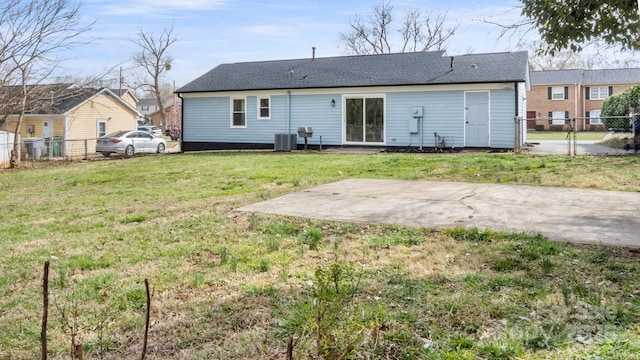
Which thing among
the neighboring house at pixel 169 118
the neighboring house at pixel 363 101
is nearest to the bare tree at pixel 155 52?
the neighboring house at pixel 169 118

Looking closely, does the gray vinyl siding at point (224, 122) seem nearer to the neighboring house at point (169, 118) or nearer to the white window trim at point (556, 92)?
the neighboring house at point (169, 118)

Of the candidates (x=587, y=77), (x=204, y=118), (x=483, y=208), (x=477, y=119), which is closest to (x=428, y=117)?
(x=477, y=119)

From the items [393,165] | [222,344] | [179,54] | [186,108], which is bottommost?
[222,344]

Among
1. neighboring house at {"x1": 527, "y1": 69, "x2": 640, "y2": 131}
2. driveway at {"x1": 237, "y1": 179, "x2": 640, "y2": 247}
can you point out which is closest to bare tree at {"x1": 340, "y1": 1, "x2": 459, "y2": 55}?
neighboring house at {"x1": 527, "y1": 69, "x2": 640, "y2": 131}

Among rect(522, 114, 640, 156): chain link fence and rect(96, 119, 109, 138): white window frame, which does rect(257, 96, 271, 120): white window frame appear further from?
rect(96, 119, 109, 138): white window frame

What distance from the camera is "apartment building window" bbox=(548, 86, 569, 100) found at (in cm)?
4859

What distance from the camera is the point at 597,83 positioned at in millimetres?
48062

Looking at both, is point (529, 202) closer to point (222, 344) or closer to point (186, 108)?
point (222, 344)

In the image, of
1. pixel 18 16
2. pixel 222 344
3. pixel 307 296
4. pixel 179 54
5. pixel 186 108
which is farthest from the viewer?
pixel 179 54

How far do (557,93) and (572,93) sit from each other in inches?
50.2

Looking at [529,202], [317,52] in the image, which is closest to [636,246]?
[529,202]

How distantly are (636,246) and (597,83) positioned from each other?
1950 inches

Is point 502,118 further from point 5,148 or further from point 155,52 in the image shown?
point 155,52

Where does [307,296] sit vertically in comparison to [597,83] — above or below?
Answer: below
